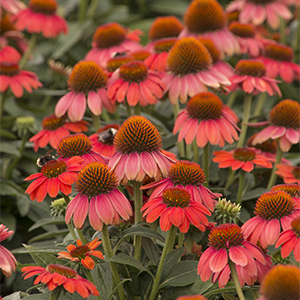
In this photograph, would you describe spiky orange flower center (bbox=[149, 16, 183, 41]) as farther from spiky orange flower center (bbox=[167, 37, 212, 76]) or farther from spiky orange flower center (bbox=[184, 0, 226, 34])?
spiky orange flower center (bbox=[167, 37, 212, 76])

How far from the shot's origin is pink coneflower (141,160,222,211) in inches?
56.7

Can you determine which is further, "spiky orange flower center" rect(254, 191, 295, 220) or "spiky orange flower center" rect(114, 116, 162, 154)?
"spiky orange flower center" rect(114, 116, 162, 154)

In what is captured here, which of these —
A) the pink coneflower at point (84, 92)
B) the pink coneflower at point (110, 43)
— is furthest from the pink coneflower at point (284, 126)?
the pink coneflower at point (110, 43)

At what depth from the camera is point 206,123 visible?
Answer: 183 cm

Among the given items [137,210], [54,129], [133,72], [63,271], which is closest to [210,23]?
[133,72]

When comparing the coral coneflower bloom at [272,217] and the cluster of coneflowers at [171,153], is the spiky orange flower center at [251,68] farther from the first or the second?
the coral coneflower bloom at [272,217]

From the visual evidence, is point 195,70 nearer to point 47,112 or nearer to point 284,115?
point 284,115

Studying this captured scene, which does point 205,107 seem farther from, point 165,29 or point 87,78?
point 165,29

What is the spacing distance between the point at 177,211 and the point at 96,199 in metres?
0.24

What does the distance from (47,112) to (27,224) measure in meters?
0.77

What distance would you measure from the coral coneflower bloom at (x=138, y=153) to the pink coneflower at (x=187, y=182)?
3cm

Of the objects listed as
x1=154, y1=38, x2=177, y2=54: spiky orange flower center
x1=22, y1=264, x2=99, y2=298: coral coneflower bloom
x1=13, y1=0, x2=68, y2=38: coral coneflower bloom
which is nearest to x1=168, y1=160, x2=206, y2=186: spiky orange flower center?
x1=22, y1=264, x2=99, y2=298: coral coneflower bloom

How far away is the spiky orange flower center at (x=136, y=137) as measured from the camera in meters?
1.46

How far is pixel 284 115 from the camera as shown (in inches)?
77.3
